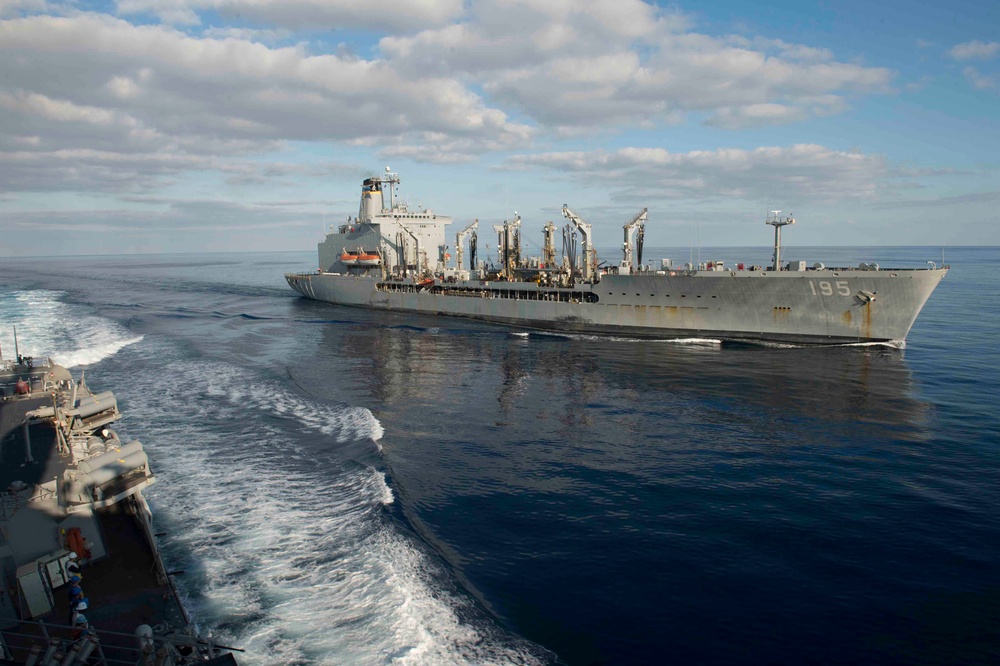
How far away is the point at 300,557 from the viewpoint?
530 inches

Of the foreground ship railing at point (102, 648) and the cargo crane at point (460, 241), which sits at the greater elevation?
the cargo crane at point (460, 241)

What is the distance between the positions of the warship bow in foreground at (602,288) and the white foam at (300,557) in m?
26.6

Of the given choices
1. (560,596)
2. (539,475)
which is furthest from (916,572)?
(539,475)

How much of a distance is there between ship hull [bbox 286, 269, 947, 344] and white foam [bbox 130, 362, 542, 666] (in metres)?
26.5

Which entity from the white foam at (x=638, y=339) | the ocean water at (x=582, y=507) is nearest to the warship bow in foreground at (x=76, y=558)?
the ocean water at (x=582, y=507)

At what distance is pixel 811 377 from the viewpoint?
30594 mm

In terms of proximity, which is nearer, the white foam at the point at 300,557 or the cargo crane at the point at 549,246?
the white foam at the point at 300,557

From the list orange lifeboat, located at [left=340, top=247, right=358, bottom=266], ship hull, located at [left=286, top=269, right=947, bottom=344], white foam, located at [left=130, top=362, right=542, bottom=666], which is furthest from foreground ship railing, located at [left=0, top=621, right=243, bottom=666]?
orange lifeboat, located at [left=340, top=247, right=358, bottom=266]

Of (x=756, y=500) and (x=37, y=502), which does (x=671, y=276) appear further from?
(x=37, y=502)

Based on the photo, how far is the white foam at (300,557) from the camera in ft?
34.9

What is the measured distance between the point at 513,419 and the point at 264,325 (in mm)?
34056

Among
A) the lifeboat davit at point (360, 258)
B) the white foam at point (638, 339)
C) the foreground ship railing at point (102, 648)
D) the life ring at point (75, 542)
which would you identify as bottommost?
the foreground ship railing at point (102, 648)

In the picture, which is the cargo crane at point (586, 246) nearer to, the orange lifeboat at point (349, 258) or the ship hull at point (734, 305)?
the ship hull at point (734, 305)

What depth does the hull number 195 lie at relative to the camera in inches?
1433
